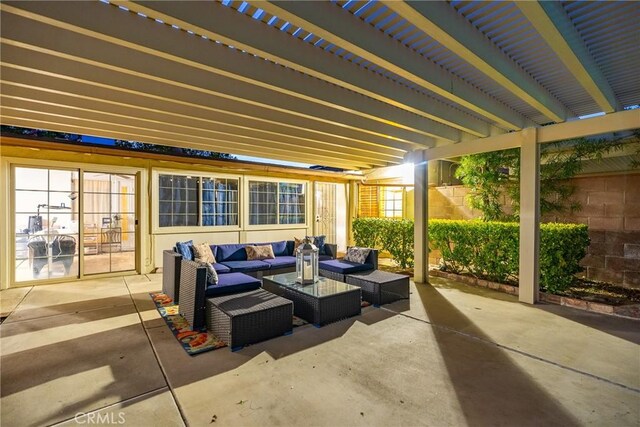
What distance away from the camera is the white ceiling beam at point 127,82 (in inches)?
110

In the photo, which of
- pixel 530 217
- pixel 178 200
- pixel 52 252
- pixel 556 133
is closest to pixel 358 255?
pixel 530 217

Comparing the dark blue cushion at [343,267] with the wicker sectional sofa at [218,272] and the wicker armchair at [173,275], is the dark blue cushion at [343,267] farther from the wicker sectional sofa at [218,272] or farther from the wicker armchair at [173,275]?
the wicker armchair at [173,275]

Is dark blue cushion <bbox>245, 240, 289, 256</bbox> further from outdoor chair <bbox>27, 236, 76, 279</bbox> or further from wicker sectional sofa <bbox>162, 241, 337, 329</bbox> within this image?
outdoor chair <bbox>27, 236, 76, 279</bbox>

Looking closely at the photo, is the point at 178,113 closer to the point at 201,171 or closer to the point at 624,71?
the point at 201,171

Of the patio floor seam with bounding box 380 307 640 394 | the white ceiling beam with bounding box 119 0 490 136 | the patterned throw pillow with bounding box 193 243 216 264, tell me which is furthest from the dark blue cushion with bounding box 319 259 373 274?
the white ceiling beam with bounding box 119 0 490 136

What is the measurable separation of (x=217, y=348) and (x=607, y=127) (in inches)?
228

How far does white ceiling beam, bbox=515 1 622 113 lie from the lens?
222 centimetres

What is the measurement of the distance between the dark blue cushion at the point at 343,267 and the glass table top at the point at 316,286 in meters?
0.67

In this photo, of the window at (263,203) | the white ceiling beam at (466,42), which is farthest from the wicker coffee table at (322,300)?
the window at (263,203)

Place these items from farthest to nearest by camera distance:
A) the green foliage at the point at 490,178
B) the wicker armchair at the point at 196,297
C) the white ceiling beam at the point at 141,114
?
1. the green foliage at the point at 490,178
2. the wicker armchair at the point at 196,297
3. the white ceiling beam at the point at 141,114

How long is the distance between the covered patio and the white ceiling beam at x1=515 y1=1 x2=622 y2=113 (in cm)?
2

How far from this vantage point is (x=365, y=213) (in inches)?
429

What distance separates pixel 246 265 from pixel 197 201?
9.94 feet

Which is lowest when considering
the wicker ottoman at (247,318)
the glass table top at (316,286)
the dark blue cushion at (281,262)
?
the wicker ottoman at (247,318)
